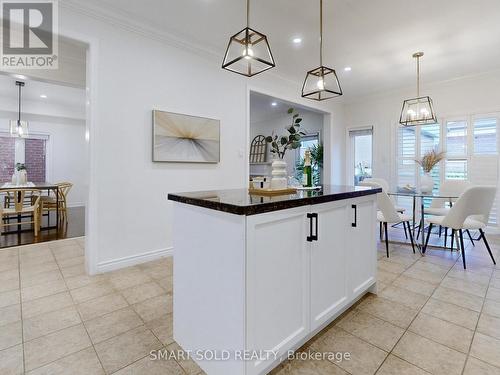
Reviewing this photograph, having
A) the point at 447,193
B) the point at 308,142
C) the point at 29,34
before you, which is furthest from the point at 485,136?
the point at 29,34

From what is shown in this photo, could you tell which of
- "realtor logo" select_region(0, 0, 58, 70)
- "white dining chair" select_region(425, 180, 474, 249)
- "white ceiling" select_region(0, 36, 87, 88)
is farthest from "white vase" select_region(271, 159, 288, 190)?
"white dining chair" select_region(425, 180, 474, 249)

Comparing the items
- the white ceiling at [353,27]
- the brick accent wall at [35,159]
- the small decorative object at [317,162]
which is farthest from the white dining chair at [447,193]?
the brick accent wall at [35,159]

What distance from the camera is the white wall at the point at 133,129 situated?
2.69 meters

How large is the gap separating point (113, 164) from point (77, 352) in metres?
1.83

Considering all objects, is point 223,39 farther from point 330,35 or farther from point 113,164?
point 113,164

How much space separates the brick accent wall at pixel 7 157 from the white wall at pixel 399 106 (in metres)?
8.49

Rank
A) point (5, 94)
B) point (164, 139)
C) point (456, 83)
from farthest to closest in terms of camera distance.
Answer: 1. point (5, 94)
2. point (456, 83)
3. point (164, 139)

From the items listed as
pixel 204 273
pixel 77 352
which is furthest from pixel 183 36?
pixel 77 352

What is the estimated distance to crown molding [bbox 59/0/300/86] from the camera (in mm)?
2541

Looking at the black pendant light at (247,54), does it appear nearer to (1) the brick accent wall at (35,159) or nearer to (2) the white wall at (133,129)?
(2) the white wall at (133,129)

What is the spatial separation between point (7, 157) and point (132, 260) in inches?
245

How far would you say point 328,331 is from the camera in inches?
69.5

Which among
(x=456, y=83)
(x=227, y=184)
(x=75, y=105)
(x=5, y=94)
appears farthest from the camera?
(x=75, y=105)

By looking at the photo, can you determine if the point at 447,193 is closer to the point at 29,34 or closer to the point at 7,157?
the point at 29,34
